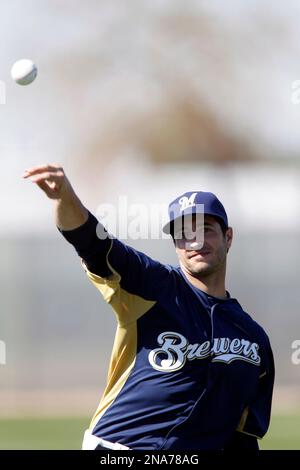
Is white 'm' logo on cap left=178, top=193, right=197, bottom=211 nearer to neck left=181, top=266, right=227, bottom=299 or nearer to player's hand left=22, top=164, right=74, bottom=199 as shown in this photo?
neck left=181, top=266, right=227, bottom=299

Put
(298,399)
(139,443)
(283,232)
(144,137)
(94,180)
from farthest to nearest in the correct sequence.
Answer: (144,137), (94,180), (283,232), (298,399), (139,443)

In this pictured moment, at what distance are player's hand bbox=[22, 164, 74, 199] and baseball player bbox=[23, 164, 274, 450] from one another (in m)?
0.14

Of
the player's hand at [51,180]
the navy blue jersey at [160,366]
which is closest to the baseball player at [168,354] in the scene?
the navy blue jersey at [160,366]

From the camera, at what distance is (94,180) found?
68.0 feet

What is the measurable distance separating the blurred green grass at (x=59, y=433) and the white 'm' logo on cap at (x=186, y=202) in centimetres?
532

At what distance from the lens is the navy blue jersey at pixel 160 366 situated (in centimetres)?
397

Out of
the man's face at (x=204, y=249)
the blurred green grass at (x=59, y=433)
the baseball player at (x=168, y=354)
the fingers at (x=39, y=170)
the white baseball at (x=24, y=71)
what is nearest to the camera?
the fingers at (x=39, y=170)

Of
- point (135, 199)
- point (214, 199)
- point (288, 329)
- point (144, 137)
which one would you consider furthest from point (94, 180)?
point (214, 199)

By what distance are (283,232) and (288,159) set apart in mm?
4910

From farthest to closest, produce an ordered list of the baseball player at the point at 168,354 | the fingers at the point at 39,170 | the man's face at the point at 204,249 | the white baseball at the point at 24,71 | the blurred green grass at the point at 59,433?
1. the blurred green grass at the point at 59,433
2. the white baseball at the point at 24,71
3. the man's face at the point at 204,249
4. the baseball player at the point at 168,354
5. the fingers at the point at 39,170

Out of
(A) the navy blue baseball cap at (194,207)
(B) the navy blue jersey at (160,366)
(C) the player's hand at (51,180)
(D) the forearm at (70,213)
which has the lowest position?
(B) the navy blue jersey at (160,366)

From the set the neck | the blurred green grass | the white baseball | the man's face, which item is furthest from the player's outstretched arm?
the blurred green grass

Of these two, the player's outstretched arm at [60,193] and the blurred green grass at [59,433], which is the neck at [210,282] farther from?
the blurred green grass at [59,433]

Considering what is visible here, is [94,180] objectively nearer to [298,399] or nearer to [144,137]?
[144,137]
